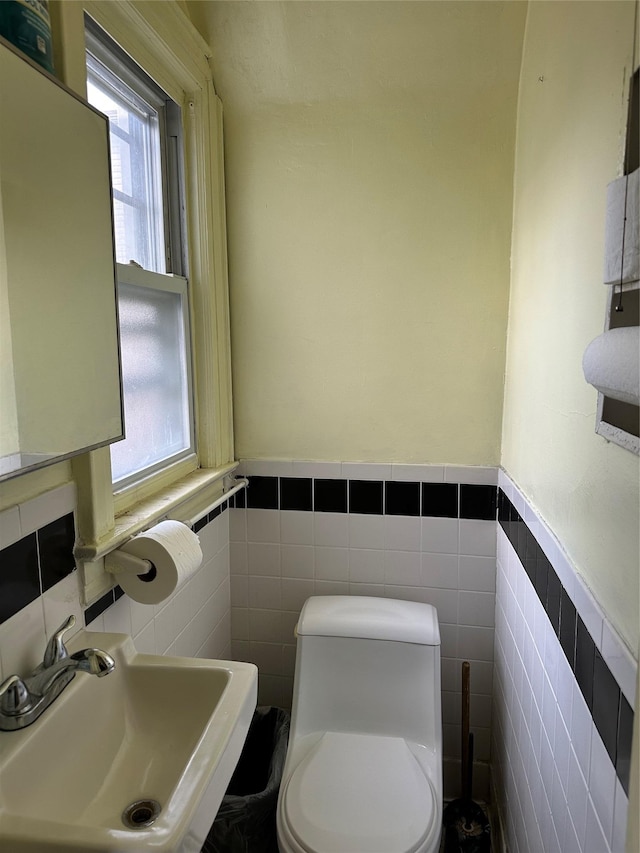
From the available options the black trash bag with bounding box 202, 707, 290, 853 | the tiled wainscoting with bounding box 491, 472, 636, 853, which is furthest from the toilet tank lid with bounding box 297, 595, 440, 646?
the black trash bag with bounding box 202, 707, 290, 853

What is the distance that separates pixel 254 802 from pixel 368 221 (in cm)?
174

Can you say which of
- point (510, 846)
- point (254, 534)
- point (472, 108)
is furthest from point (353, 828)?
point (472, 108)

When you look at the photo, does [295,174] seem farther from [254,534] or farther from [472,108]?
[254,534]

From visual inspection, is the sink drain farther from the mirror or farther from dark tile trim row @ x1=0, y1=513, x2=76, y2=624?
the mirror

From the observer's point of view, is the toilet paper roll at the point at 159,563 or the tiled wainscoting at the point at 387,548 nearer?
the toilet paper roll at the point at 159,563

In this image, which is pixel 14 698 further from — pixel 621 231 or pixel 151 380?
pixel 621 231

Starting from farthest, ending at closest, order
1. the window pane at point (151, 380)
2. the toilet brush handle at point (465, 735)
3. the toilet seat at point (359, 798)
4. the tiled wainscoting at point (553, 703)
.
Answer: the toilet brush handle at point (465, 735)
the window pane at point (151, 380)
the toilet seat at point (359, 798)
the tiled wainscoting at point (553, 703)

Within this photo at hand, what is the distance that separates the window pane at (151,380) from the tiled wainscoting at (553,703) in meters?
1.01

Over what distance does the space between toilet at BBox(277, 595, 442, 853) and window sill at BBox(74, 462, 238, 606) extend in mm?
505

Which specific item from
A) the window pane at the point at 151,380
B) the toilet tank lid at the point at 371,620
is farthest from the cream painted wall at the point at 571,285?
the window pane at the point at 151,380

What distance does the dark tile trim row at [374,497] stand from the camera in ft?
6.18

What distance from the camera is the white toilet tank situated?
1.70 m

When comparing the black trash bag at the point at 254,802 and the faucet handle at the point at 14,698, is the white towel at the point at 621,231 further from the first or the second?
the black trash bag at the point at 254,802

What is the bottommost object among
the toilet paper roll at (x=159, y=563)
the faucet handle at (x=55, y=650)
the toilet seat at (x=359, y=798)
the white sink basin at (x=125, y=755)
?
the toilet seat at (x=359, y=798)
